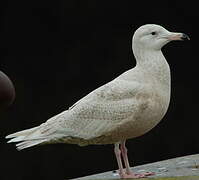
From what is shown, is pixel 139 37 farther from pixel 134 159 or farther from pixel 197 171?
pixel 134 159

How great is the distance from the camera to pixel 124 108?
15.1 ft

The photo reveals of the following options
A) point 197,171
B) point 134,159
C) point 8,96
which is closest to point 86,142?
point 197,171

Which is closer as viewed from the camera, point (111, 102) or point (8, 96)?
point (8, 96)

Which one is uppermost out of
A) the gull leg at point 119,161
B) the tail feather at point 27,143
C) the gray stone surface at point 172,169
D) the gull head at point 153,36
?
the gull head at point 153,36

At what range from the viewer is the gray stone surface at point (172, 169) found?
487 centimetres

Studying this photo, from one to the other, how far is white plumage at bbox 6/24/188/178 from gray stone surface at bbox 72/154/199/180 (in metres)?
0.34

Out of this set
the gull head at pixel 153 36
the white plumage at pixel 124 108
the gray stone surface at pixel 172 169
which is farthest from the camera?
the gray stone surface at pixel 172 169

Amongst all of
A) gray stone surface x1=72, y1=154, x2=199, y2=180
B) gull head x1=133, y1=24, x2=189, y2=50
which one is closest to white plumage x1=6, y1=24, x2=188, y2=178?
gull head x1=133, y1=24, x2=189, y2=50

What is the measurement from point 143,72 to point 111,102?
0.93ft

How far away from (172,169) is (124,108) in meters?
0.86

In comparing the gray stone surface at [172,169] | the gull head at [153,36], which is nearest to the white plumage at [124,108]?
the gull head at [153,36]

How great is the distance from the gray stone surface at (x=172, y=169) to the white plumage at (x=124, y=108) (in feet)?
1.10

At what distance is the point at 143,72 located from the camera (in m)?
4.68

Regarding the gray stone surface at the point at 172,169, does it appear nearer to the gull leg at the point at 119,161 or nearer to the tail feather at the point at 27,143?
the gull leg at the point at 119,161
